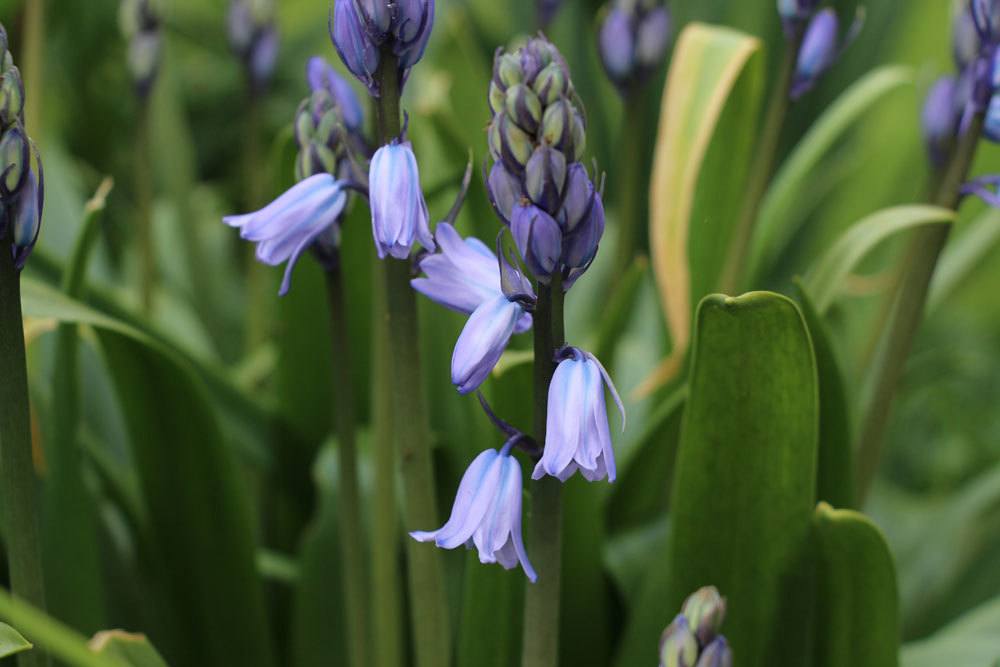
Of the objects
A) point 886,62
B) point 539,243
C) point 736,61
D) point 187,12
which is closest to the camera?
point 539,243

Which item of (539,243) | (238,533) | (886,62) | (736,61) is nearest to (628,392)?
(736,61)

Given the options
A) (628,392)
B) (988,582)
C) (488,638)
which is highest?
(628,392)

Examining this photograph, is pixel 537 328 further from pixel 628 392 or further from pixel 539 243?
pixel 628 392

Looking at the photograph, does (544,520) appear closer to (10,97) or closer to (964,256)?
(10,97)

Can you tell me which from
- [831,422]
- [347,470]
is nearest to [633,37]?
[831,422]

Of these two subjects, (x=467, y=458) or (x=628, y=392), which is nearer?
(x=467, y=458)
